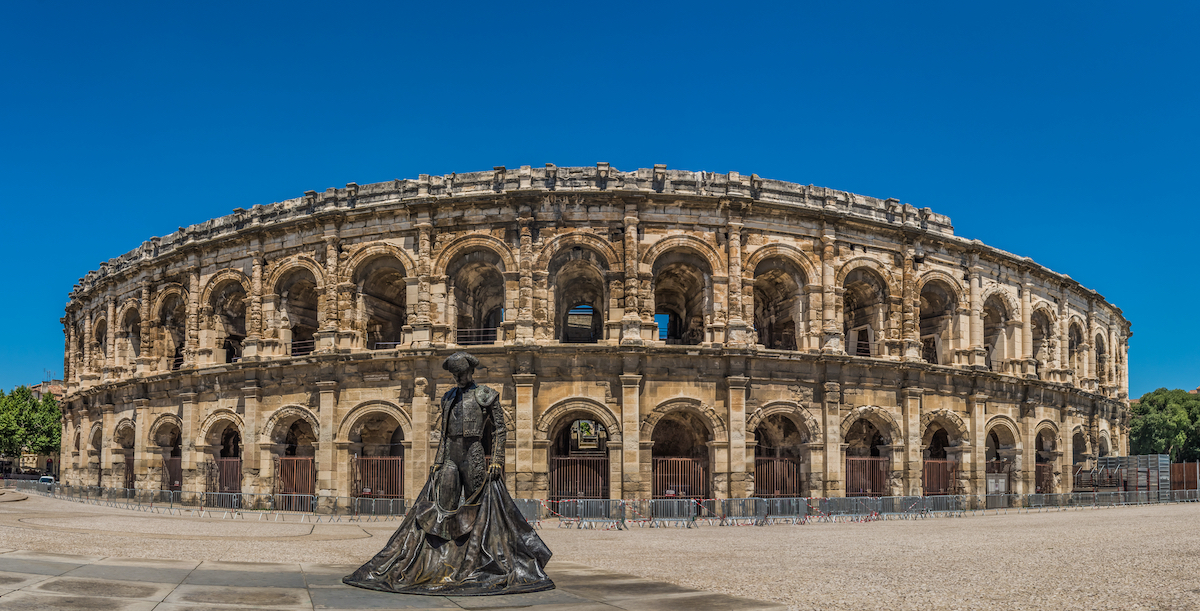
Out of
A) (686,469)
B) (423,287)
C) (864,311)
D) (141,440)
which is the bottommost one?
(686,469)

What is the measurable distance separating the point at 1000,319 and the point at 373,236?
20.9m

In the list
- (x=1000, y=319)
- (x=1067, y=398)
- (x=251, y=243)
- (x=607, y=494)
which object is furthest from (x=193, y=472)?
(x=1067, y=398)

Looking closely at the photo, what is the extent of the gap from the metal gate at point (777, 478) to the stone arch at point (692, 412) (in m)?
1.40

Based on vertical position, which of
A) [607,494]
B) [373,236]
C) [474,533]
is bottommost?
[607,494]

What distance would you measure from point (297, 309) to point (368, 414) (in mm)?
5354

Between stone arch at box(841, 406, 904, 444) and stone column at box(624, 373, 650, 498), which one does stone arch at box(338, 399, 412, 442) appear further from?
stone arch at box(841, 406, 904, 444)

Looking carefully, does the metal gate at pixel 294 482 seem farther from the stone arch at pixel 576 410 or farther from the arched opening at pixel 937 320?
the arched opening at pixel 937 320

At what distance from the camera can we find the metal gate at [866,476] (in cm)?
2595

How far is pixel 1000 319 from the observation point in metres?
30.8

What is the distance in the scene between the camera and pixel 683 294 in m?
29.7

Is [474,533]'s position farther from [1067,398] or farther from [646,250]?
[1067,398]

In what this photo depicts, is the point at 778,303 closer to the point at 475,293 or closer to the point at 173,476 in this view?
the point at 475,293

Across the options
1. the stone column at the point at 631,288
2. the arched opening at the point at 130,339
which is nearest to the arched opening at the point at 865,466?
the stone column at the point at 631,288

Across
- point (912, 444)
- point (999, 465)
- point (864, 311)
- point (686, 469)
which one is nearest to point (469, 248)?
point (686, 469)
